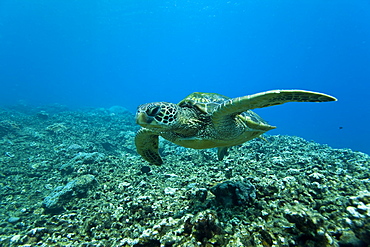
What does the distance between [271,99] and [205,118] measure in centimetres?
111

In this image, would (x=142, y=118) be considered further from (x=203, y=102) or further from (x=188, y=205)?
(x=188, y=205)

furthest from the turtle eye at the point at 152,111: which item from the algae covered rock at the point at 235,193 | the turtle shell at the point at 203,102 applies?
the algae covered rock at the point at 235,193

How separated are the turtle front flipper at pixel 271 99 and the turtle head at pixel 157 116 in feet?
2.42

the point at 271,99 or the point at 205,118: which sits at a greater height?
the point at 271,99

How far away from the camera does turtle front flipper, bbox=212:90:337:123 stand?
200cm

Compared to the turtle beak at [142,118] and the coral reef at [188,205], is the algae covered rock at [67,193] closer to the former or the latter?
the coral reef at [188,205]

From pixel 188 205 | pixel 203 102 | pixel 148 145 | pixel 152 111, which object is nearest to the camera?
pixel 152 111

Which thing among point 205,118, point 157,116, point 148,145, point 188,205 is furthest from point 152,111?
point 188,205

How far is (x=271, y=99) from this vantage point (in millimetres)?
2172

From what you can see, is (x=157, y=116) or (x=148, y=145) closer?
(x=157, y=116)

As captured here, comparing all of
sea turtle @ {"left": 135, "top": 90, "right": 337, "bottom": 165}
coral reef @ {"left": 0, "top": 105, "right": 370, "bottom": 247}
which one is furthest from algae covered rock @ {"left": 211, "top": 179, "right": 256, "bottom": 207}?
sea turtle @ {"left": 135, "top": 90, "right": 337, "bottom": 165}

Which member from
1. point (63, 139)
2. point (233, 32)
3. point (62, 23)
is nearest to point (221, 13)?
point (233, 32)

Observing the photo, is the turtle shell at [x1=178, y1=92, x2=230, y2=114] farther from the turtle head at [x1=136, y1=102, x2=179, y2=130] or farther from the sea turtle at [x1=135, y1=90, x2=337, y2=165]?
the turtle head at [x1=136, y1=102, x2=179, y2=130]

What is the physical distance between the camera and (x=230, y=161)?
433 centimetres
